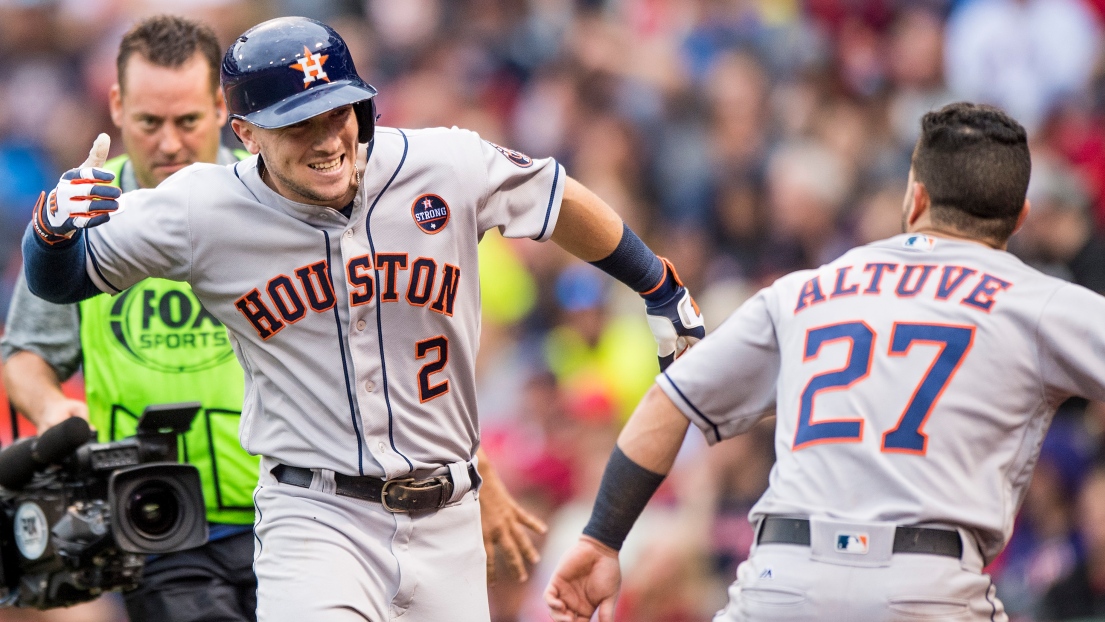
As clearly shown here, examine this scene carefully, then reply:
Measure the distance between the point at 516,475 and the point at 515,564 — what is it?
11.6 feet

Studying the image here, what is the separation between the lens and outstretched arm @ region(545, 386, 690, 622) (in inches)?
139

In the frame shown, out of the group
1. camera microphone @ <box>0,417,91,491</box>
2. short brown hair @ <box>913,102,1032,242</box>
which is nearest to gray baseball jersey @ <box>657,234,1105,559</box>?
short brown hair @ <box>913,102,1032,242</box>

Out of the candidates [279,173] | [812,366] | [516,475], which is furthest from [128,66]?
[516,475]

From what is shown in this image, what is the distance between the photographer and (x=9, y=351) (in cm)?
482

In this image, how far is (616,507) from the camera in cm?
359

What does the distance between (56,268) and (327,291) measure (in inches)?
27.7

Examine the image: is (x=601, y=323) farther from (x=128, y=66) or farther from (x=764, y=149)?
(x=128, y=66)

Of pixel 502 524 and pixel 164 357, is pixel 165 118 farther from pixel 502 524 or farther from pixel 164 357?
pixel 502 524

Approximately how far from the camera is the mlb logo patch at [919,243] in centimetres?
340

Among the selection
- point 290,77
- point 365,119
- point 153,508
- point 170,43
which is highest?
point 170,43

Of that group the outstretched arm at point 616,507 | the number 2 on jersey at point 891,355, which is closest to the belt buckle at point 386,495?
the outstretched arm at point 616,507

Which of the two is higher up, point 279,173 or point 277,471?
point 279,173

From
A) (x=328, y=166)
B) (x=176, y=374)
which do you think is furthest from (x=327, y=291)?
(x=176, y=374)

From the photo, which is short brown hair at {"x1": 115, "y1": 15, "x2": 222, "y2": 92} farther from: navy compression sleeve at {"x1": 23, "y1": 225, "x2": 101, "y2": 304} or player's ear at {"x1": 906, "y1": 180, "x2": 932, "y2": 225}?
player's ear at {"x1": 906, "y1": 180, "x2": 932, "y2": 225}
